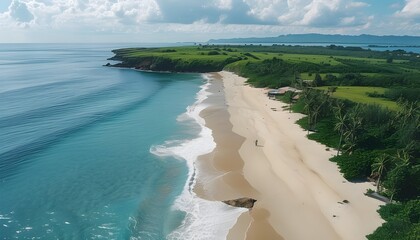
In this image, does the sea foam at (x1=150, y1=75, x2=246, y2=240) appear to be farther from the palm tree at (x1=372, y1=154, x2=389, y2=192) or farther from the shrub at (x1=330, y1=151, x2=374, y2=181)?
the palm tree at (x1=372, y1=154, x2=389, y2=192)

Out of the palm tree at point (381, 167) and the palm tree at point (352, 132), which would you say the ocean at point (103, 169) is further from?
the palm tree at point (352, 132)

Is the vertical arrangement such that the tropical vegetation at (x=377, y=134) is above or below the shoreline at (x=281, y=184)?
above

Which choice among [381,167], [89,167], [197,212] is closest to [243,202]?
[197,212]

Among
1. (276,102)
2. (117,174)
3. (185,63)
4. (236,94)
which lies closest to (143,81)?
(185,63)

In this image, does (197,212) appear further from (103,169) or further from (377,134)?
(377,134)

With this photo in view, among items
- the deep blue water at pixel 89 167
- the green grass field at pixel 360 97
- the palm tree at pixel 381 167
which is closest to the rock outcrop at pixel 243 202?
the deep blue water at pixel 89 167

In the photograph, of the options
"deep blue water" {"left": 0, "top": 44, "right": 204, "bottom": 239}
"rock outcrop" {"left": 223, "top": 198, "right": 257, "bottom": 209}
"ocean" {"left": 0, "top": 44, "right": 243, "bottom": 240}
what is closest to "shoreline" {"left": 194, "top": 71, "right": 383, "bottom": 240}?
"rock outcrop" {"left": 223, "top": 198, "right": 257, "bottom": 209}

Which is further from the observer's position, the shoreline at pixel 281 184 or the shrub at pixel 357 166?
the shrub at pixel 357 166
